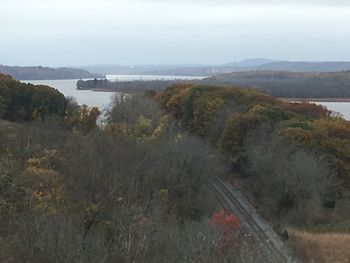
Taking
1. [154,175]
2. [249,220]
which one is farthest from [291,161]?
[154,175]

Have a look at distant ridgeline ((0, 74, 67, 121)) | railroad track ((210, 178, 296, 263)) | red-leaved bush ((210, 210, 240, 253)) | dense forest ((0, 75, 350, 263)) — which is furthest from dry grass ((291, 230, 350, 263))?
distant ridgeline ((0, 74, 67, 121))

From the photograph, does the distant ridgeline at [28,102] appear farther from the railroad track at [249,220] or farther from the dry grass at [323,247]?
the dry grass at [323,247]

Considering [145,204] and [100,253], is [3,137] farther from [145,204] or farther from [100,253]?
[100,253]

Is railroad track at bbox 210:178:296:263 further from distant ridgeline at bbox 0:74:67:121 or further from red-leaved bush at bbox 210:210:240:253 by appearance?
distant ridgeline at bbox 0:74:67:121

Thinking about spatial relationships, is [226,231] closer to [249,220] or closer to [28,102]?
[249,220]

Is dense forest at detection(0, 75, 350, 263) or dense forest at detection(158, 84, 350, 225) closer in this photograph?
dense forest at detection(0, 75, 350, 263)
